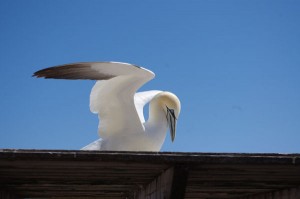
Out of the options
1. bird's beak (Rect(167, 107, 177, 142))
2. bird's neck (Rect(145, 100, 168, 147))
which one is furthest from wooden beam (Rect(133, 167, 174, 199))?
bird's beak (Rect(167, 107, 177, 142))

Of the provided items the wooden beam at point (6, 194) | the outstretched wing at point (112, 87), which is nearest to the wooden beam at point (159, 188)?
the wooden beam at point (6, 194)

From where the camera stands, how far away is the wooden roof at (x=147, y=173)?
18.6 ft

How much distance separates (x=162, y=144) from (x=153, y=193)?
4.86 m

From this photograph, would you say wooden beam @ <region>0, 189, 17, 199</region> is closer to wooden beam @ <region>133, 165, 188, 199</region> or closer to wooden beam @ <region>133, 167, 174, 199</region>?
wooden beam @ <region>133, 167, 174, 199</region>

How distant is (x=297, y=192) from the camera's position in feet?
23.7

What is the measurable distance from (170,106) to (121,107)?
1572 millimetres

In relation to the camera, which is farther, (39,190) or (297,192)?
(39,190)

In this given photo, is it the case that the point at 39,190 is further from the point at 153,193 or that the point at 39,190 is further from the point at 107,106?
the point at 107,106

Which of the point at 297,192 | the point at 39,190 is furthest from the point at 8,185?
the point at 297,192

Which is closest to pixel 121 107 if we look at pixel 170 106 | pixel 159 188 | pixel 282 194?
pixel 170 106

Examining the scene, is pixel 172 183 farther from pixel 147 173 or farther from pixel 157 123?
pixel 157 123

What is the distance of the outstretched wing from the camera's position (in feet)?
32.8

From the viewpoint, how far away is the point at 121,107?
440 inches

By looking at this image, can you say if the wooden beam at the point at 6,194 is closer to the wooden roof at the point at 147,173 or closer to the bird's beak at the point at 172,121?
the wooden roof at the point at 147,173
